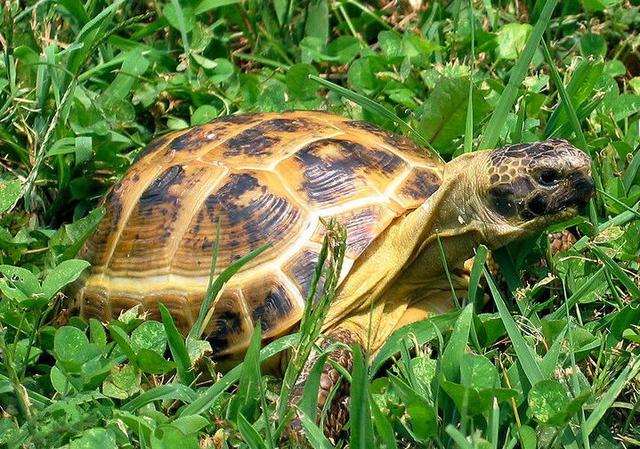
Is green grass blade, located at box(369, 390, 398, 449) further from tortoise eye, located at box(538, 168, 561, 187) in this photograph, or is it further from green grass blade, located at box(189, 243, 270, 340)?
tortoise eye, located at box(538, 168, 561, 187)

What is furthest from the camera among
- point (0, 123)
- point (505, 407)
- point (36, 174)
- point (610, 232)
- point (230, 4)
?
point (230, 4)

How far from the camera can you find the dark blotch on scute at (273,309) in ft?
11.0

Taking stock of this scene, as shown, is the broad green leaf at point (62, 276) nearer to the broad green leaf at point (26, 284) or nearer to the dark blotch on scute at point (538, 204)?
the broad green leaf at point (26, 284)

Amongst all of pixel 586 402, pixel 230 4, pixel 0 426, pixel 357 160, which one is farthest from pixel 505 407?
pixel 230 4

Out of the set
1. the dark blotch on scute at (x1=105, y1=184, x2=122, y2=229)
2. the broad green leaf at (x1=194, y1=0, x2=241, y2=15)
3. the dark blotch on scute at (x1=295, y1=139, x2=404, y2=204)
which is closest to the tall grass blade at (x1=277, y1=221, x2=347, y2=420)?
the dark blotch on scute at (x1=295, y1=139, x2=404, y2=204)

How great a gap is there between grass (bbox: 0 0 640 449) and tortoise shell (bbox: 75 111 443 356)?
0.38 feet

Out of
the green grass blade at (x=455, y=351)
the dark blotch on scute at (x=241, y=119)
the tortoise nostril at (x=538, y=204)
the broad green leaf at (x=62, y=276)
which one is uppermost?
the dark blotch on scute at (x=241, y=119)

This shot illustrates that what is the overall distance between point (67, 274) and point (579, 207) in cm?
163

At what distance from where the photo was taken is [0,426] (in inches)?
119

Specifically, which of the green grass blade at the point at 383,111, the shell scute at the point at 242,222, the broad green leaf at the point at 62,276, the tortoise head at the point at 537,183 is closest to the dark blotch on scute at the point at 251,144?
the shell scute at the point at 242,222

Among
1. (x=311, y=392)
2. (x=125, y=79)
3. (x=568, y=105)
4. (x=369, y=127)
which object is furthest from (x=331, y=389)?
(x=125, y=79)

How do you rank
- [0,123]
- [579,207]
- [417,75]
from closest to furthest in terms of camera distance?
1. [579,207]
2. [0,123]
3. [417,75]

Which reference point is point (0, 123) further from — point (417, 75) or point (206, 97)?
point (417, 75)

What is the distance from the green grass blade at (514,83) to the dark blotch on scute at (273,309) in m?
1.01
